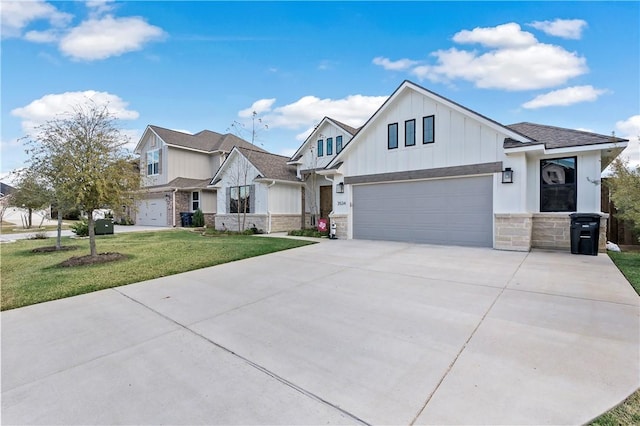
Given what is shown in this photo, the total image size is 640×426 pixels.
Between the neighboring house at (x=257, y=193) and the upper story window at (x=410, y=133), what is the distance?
780 centimetres

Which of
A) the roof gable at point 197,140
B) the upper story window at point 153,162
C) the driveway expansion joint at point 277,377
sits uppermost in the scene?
the roof gable at point 197,140

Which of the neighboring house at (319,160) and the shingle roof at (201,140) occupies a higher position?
the shingle roof at (201,140)

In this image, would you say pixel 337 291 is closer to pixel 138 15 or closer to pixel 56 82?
pixel 138 15

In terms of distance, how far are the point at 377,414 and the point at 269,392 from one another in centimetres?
92

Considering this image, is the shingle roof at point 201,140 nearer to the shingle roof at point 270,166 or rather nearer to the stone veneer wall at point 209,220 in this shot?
the stone veneer wall at point 209,220

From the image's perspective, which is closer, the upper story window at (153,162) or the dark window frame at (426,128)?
the dark window frame at (426,128)

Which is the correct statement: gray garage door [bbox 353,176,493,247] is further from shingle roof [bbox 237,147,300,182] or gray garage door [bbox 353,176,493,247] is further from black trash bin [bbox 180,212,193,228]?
black trash bin [bbox 180,212,193,228]

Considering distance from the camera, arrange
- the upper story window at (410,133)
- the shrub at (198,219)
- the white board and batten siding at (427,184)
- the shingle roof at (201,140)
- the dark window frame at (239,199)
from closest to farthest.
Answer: the white board and batten siding at (427,184)
the upper story window at (410,133)
the dark window frame at (239,199)
the shrub at (198,219)
the shingle roof at (201,140)

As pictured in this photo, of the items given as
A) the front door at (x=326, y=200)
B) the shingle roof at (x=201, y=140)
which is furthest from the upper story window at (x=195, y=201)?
the front door at (x=326, y=200)

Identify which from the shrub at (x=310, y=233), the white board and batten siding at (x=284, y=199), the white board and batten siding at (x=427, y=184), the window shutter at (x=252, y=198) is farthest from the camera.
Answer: the window shutter at (x=252, y=198)

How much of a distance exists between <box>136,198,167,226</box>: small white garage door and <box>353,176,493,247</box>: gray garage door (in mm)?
17126

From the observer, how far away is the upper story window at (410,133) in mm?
11555

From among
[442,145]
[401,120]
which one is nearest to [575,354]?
[442,145]

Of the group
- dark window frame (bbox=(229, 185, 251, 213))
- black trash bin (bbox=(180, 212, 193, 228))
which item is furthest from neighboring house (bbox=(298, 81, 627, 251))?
black trash bin (bbox=(180, 212, 193, 228))
